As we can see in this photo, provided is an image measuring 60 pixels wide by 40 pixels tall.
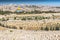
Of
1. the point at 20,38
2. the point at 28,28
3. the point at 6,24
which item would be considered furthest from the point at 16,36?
the point at 6,24

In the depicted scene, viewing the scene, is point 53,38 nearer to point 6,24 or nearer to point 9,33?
point 9,33

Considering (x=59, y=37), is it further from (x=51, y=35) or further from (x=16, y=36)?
(x=16, y=36)

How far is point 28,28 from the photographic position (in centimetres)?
2625

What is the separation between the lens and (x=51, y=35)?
2136 centimetres

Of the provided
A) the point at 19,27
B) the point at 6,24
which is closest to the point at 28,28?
the point at 19,27

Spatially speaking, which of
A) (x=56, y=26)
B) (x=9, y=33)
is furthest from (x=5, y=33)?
(x=56, y=26)

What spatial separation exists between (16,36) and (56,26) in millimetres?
6411

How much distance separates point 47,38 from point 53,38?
40 centimetres

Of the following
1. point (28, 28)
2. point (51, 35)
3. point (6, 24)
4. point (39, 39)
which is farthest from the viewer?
point (6, 24)

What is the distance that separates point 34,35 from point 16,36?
1.35m

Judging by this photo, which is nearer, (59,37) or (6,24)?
(59,37)

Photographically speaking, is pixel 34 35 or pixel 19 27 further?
pixel 19 27

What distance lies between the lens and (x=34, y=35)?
70.4 ft

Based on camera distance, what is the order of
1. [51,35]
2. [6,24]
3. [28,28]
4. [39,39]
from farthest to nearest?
1. [6,24]
2. [28,28]
3. [51,35]
4. [39,39]
